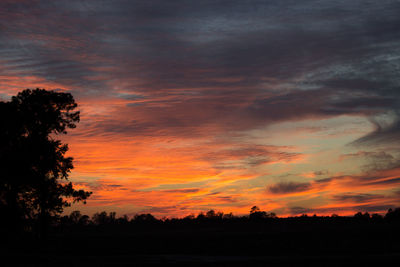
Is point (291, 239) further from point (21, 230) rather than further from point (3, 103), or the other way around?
point (3, 103)

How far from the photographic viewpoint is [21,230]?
3772 centimetres

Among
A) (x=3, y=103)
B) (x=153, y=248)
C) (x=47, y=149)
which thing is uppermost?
(x=3, y=103)

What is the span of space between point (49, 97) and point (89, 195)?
30.4ft

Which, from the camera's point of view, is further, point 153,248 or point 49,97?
point 153,248

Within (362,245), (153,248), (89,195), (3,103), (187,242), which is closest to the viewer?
(3,103)

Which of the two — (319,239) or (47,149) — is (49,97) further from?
(319,239)

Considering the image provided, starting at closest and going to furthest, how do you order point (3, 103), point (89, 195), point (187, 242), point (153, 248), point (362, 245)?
point (3, 103)
point (89, 195)
point (362, 245)
point (153, 248)
point (187, 242)

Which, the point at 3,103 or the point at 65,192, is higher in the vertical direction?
the point at 3,103

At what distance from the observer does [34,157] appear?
3659 centimetres

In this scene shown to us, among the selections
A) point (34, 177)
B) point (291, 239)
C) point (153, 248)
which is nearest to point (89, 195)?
point (34, 177)

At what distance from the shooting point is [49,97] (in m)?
37.9

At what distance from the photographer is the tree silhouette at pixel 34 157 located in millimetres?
36469

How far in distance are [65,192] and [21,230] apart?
4799 mm

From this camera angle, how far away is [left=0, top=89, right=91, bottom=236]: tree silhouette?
36.5 m
